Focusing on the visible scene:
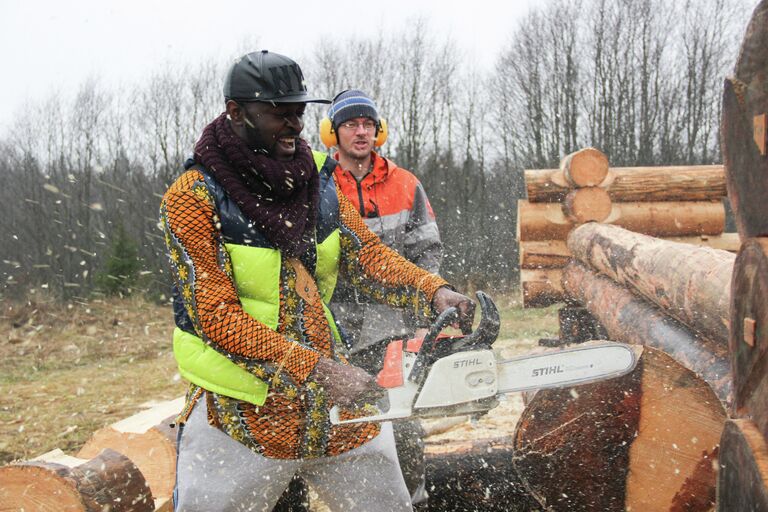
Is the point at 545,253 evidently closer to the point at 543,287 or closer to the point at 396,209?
the point at 543,287

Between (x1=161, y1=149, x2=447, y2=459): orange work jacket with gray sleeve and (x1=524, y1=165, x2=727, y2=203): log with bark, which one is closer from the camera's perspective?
(x1=161, y1=149, x2=447, y2=459): orange work jacket with gray sleeve

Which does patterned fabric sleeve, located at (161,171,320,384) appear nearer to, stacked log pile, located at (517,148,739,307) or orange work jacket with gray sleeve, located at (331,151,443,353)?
orange work jacket with gray sleeve, located at (331,151,443,353)

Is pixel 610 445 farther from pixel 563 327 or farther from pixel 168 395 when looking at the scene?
pixel 168 395

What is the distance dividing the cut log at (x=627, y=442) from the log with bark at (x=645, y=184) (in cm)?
503

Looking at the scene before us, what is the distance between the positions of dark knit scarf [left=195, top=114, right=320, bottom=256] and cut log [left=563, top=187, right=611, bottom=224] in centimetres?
536

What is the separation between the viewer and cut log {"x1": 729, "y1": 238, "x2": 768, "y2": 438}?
4.32 ft

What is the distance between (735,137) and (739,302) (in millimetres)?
336

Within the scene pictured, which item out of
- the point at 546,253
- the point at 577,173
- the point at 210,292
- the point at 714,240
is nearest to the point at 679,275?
the point at 210,292

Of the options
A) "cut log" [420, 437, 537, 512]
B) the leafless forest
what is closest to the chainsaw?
"cut log" [420, 437, 537, 512]

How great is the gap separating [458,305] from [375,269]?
0.36 meters

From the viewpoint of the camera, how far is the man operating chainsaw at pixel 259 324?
189 centimetres

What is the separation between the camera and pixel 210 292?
187cm

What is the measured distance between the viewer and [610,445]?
2340mm

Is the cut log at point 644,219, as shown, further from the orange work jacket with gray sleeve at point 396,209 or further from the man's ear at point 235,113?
the man's ear at point 235,113
